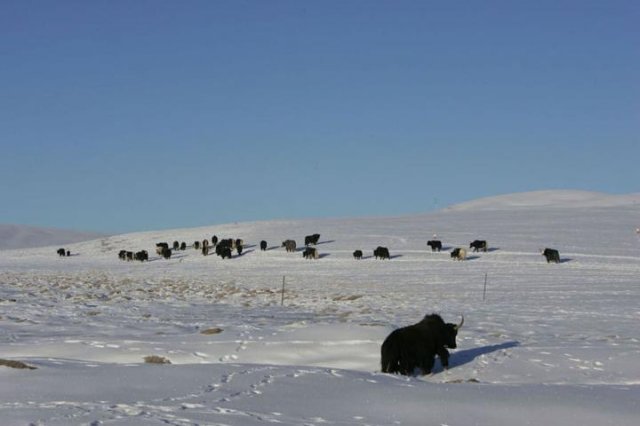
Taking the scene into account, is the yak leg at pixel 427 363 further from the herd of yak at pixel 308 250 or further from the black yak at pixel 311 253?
the black yak at pixel 311 253

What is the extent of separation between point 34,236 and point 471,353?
125 meters

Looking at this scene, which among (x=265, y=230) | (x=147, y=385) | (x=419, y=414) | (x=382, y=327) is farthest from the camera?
(x=265, y=230)

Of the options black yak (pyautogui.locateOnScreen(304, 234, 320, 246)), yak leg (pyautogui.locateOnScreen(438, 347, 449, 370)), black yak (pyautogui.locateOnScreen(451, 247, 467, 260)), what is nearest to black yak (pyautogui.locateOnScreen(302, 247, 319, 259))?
black yak (pyautogui.locateOnScreen(304, 234, 320, 246))

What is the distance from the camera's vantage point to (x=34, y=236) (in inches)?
5049

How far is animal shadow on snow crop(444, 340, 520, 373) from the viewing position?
12871 millimetres

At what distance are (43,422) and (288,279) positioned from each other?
28.5 m

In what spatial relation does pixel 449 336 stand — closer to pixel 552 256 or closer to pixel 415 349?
pixel 415 349

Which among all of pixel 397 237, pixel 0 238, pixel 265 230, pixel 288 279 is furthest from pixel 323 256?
pixel 0 238

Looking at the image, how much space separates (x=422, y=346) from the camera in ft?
39.6

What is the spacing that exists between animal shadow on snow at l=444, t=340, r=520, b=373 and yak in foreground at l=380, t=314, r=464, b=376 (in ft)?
1.33

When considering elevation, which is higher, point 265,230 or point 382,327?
point 265,230

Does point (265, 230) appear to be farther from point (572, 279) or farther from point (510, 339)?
point (510, 339)

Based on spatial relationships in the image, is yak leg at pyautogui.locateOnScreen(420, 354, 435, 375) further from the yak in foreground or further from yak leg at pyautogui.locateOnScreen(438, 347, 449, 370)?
yak leg at pyautogui.locateOnScreen(438, 347, 449, 370)

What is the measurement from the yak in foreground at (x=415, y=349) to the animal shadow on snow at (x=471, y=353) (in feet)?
1.33
